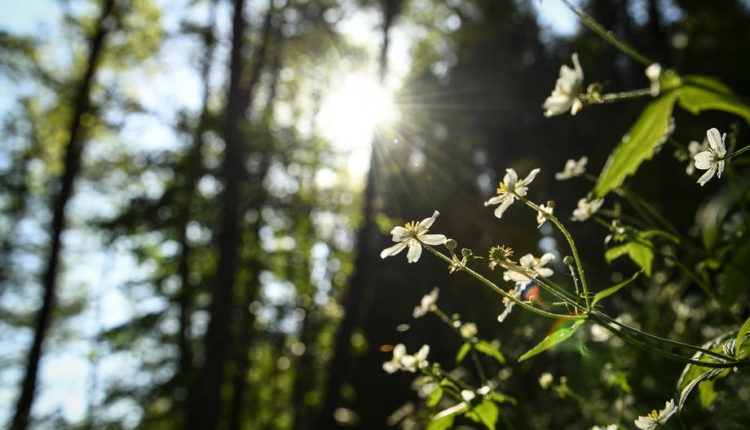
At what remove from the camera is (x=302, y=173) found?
770cm

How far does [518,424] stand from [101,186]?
9.38 meters

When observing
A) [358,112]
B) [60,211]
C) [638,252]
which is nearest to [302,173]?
[358,112]

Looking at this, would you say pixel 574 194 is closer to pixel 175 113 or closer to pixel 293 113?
pixel 293 113

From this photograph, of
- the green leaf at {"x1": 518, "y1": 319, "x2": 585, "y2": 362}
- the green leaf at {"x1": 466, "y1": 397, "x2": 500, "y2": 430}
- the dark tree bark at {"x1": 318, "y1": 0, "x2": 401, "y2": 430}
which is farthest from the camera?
the dark tree bark at {"x1": 318, "y1": 0, "x2": 401, "y2": 430}

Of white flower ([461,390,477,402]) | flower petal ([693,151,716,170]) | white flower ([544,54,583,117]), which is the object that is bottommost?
white flower ([461,390,477,402])

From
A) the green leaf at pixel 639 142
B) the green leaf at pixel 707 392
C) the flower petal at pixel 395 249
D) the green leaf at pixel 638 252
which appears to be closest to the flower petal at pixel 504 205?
the flower petal at pixel 395 249

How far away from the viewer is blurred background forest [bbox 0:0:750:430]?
19.6 feet

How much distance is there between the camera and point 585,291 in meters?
0.82

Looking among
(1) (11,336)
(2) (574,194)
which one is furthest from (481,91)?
(1) (11,336)

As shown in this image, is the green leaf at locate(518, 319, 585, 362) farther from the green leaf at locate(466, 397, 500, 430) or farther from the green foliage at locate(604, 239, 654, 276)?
the green foliage at locate(604, 239, 654, 276)

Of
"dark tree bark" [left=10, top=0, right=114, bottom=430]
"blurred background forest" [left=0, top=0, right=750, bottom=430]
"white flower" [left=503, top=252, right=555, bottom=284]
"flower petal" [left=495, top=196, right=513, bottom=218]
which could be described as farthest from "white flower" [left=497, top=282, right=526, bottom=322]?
"dark tree bark" [left=10, top=0, right=114, bottom=430]

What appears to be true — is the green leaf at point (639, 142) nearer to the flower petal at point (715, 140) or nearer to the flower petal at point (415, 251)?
the flower petal at point (715, 140)

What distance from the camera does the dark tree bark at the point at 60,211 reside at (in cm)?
776

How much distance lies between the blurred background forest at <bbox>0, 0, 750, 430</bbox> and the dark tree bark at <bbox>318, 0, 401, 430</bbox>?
26 millimetres
